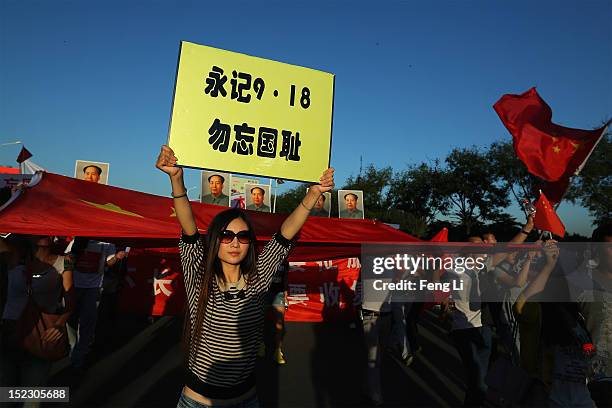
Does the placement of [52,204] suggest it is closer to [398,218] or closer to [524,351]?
[524,351]

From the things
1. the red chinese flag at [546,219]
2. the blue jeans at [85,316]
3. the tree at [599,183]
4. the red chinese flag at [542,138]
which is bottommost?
the blue jeans at [85,316]

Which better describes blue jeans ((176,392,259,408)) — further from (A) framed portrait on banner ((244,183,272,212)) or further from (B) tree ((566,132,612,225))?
(B) tree ((566,132,612,225))

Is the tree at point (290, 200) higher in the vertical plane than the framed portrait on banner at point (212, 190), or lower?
higher

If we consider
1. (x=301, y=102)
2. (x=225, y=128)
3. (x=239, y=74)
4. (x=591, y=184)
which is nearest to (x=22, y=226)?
(x=225, y=128)

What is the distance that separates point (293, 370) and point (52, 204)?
4179 millimetres

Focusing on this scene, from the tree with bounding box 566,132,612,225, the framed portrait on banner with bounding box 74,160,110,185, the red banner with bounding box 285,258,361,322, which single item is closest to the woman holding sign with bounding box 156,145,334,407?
the red banner with bounding box 285,258,361,322

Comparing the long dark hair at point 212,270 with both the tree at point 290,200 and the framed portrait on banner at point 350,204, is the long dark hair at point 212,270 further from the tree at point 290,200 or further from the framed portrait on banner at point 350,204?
the tree at point 290,200

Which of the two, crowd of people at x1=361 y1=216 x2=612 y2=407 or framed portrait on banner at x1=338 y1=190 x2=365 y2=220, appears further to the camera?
framed portrait on banner at x1=338 y1=190 x2=365 y2=220

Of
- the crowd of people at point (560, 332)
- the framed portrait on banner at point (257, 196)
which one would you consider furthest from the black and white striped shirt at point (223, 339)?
the framed portrait on banner at point (257, 196)

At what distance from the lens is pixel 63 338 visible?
11.8ft

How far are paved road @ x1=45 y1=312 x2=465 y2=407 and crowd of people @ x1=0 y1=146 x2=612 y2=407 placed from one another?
0.59 metres

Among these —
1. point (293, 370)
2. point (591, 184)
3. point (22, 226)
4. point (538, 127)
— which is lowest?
point (293, 370)

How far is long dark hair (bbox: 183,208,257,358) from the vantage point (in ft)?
7.55

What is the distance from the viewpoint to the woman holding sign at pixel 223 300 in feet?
7.49
